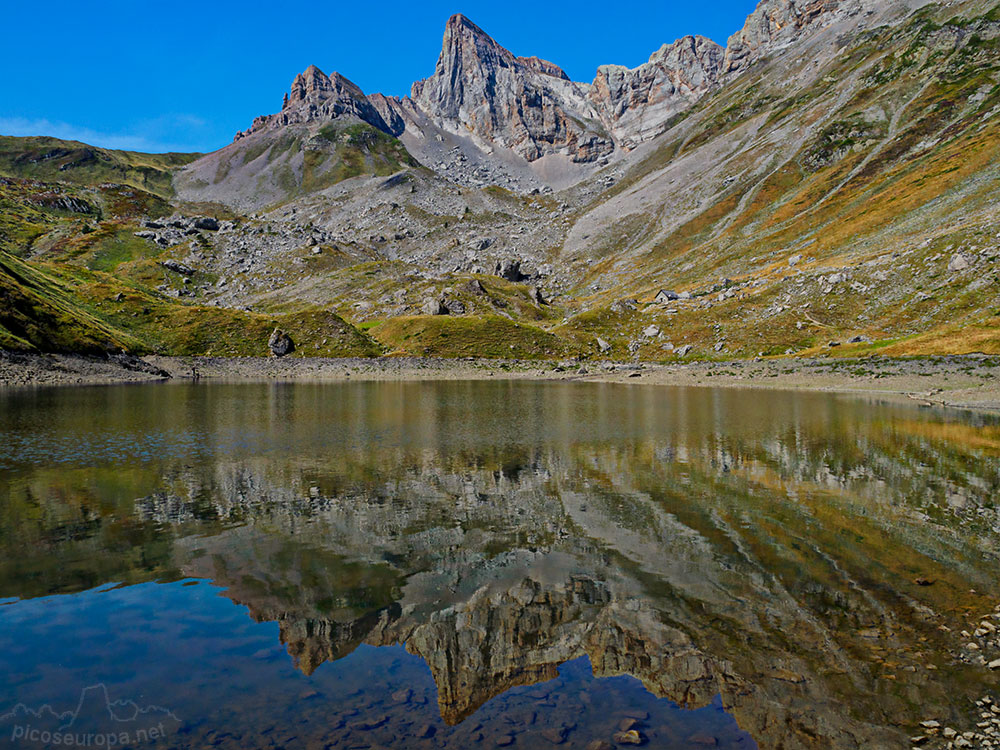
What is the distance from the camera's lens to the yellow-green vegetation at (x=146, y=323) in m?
99.9

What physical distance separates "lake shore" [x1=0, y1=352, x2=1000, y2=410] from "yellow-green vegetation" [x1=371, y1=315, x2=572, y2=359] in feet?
13.8

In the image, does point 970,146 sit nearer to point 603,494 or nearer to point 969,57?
point 969,57

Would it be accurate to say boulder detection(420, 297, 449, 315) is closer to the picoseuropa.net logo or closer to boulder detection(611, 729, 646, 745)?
the picoseuropa.net logo

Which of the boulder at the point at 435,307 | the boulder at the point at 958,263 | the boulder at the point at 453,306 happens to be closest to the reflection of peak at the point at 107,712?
the boulder at the point at 958,263

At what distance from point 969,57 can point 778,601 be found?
266179 millimetres

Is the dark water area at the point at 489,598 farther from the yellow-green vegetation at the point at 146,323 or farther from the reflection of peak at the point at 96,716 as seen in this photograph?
the yellow-green vegetation at the point at 146,323

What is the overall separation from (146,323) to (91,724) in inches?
5401

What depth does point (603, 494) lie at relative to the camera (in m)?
25.4

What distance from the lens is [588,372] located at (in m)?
118

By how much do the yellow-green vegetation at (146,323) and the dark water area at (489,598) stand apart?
83.7 metres

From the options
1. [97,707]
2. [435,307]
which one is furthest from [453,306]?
[97,707]

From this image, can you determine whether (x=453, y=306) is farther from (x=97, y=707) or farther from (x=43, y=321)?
(x=97, y=707)

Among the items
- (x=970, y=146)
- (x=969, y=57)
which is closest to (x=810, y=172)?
(x=970, y=146)

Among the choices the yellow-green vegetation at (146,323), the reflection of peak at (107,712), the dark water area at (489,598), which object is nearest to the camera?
the reflection of peak at (107,712)
